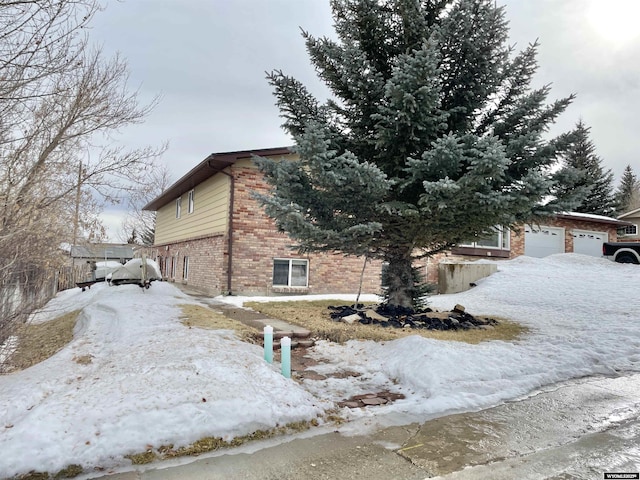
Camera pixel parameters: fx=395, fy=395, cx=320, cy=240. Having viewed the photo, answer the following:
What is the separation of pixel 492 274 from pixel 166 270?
15781 mm

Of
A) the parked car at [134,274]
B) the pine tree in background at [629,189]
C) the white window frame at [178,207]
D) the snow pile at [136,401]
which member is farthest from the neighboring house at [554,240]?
the pine tree in background at [629,189]

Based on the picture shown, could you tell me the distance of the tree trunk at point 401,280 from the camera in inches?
339

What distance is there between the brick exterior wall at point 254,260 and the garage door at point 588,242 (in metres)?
13.3

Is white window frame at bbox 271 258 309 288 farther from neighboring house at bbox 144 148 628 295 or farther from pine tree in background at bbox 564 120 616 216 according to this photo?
pine tree in background at bbox 564 120 616 216

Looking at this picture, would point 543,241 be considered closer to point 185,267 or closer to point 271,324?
point 185,267

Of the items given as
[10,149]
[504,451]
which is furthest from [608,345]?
[10,149]

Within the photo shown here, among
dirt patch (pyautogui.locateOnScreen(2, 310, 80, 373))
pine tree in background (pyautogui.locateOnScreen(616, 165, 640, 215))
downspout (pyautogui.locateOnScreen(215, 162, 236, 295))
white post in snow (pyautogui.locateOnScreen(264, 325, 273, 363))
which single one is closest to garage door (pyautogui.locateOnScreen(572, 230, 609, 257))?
downspout (pyautogui.locateOnScreen(215, 162, 236, 295))

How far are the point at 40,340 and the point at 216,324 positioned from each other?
12.3ft

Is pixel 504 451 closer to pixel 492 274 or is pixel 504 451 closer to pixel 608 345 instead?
pixel 608 345

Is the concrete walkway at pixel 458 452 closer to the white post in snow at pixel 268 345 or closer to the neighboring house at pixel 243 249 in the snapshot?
the white post in snow at pixel 268 345

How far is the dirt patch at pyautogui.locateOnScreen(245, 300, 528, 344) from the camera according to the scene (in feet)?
21.8

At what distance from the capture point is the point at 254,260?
12.9 metres

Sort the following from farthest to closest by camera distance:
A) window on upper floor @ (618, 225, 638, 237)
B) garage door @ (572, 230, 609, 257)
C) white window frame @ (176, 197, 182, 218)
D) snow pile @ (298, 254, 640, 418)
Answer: window on upper floor @ (618, 225, 638, 237), garage door @ (572, 230, 609, 257), white window frame @ (176, 197, 182, 218), snow pile @ (298, 254, 640, 418)

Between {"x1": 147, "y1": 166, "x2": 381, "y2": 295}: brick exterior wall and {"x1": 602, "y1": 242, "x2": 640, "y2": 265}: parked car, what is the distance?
11.2 meters
